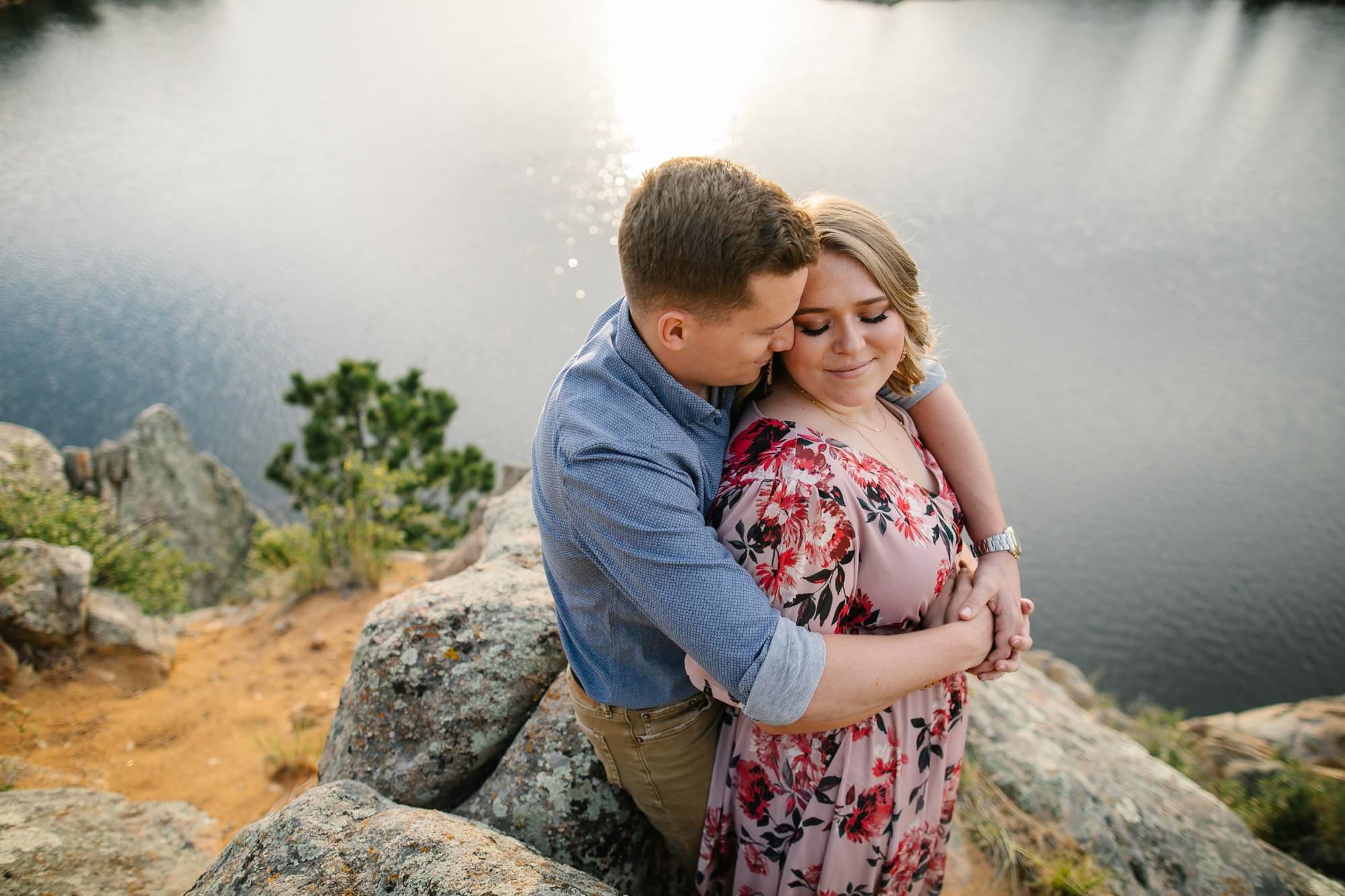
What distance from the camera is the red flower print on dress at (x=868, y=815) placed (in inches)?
72.0

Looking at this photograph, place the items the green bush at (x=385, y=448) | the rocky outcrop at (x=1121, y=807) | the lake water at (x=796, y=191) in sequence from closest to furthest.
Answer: the rocky outcrop at (x=1121, y=807) < the green bush at (x=385, y=448) < the lake water at (x=796, y=191)

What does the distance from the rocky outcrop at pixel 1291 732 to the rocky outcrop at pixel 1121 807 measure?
430 cm

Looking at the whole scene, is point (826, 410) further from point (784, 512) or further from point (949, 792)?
point (949, 792)

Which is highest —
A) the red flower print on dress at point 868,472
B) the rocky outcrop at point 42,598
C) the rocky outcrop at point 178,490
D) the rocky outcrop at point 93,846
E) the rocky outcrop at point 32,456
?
the red flower print on dress at point 868,472

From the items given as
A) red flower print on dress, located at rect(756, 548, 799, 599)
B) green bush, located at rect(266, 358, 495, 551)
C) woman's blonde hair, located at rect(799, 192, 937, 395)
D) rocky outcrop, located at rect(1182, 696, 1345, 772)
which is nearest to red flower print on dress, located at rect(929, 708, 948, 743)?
red flower print on dress, located at rect(756, 548, 799, 599)

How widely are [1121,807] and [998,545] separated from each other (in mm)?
1955

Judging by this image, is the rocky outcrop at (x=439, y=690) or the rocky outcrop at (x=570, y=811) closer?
the rocky outcrop at (x=570, y=811)

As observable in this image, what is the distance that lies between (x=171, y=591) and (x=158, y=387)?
797cm

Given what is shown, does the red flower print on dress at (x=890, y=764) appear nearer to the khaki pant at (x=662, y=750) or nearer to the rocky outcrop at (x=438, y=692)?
the khaki pant at (x=662, y=750)

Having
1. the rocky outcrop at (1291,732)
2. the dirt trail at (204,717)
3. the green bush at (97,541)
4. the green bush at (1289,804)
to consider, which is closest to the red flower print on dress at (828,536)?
the dirt trail at (204,717)

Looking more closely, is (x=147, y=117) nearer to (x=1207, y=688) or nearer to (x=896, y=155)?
(x=896, y=155)

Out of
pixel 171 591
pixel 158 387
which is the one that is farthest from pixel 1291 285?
pixel 158 387

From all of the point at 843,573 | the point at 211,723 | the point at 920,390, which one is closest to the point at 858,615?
the point at 843,573

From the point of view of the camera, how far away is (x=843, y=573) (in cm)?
158
